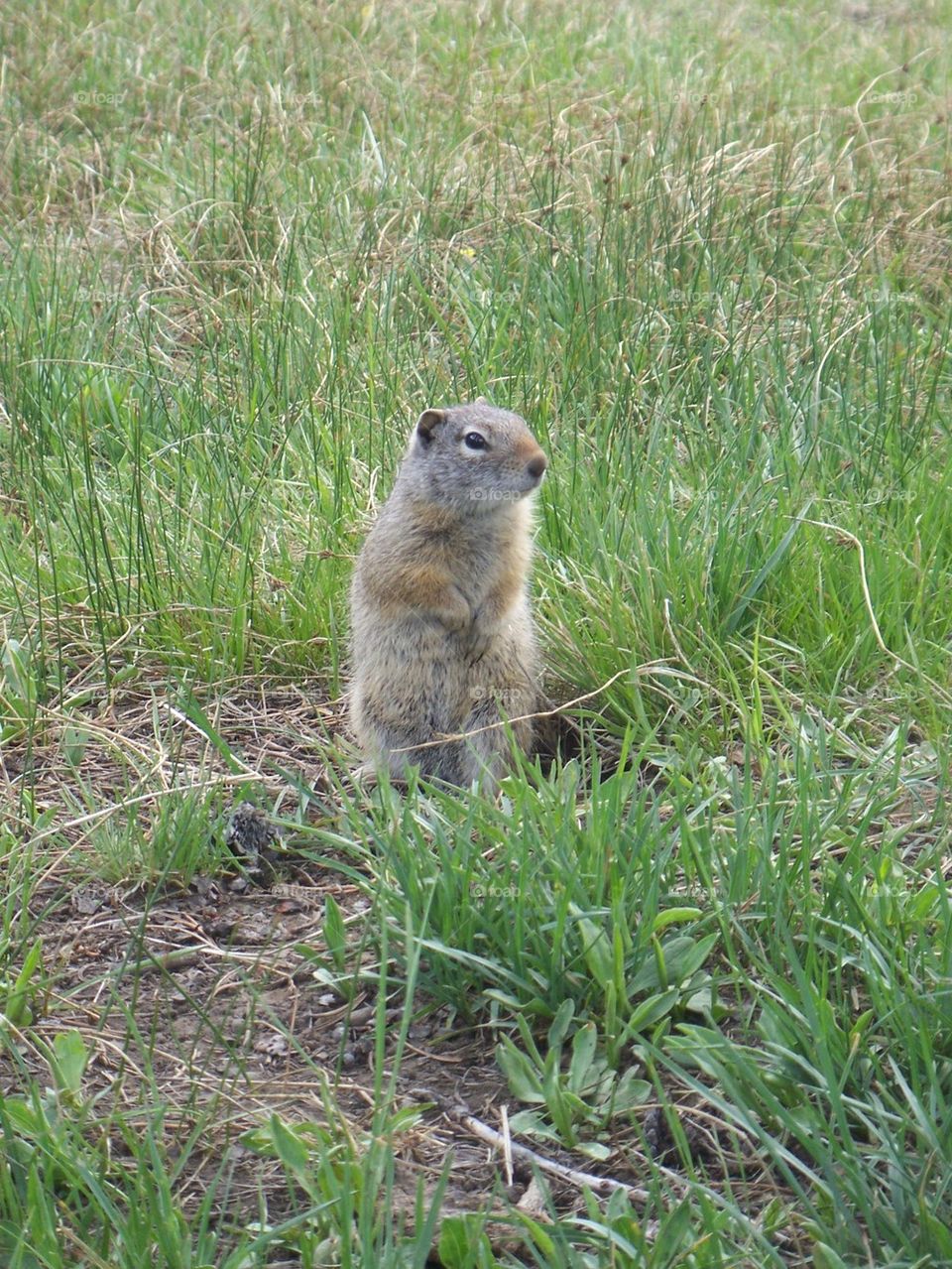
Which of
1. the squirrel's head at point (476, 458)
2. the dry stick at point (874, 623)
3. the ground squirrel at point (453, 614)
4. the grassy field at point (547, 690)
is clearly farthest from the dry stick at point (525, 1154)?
the squirrel's head at point (476, 458)

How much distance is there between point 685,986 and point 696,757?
2.23 feet

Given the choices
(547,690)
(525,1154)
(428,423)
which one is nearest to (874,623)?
(547,690)

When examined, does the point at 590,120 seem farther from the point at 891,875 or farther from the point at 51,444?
the point at 891,875

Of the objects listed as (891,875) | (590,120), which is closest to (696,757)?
(891,875)

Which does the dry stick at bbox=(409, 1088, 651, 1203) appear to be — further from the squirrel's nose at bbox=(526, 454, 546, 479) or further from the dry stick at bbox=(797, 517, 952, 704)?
the squirrel's nose at bbox=(526, 454, 546, 479)

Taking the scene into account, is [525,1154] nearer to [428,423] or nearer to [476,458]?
[476,458]

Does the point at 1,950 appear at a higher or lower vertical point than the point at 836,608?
lower

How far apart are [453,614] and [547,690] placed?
1.20ft

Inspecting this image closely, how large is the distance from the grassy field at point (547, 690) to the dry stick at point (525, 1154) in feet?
0.04

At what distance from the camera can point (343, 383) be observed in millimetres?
4664

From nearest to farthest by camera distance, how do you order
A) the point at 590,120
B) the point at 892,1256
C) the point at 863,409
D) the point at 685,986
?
the point at 892,1256 → the point at 685,986 → the point at 863,409 → the point at 590,120

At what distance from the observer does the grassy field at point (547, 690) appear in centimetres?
210

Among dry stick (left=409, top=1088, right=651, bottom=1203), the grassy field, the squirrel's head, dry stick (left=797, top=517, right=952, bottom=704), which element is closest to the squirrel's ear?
the squirrel's head

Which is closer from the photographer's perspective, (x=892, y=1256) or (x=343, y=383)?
(x=892, y=1256)
